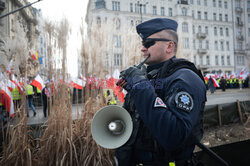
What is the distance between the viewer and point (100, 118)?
4.61 ft

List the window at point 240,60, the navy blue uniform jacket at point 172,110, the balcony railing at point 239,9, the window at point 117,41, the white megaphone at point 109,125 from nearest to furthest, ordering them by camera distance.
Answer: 1. the navy blue uniform jacket at point 172,110
2. the white megaphone at point 109,125
3. the window at point 117,41
4. the balcony railing at point 239,9
5. the window at point 240,60

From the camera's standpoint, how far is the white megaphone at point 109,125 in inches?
51.9

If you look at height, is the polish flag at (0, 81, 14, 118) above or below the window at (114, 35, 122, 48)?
below

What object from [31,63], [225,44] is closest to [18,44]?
[31,63]

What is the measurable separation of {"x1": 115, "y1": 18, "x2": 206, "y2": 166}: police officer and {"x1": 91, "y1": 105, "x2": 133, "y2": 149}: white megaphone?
0.11 metres

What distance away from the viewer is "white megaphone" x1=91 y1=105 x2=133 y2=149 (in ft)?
4.33

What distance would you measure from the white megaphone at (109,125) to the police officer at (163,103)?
0.36 ft

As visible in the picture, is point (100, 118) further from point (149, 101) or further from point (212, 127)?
point (212, 127)

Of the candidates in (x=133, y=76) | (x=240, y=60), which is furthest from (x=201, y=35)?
(x=133, y=76)

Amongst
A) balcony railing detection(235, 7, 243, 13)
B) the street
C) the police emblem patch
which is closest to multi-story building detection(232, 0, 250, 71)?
balcony railing detection(235, 7, 243, 13)

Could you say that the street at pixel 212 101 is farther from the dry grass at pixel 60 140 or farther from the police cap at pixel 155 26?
the police cap at pixel 155 26

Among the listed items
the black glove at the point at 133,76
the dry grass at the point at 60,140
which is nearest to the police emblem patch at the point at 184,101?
the black glove at the point at 133,76

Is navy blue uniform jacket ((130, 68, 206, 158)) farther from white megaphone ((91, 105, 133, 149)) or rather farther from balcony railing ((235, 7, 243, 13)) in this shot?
balcony railing ((235, 7, 243, 13))

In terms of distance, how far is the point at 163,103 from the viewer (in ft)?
3.60
